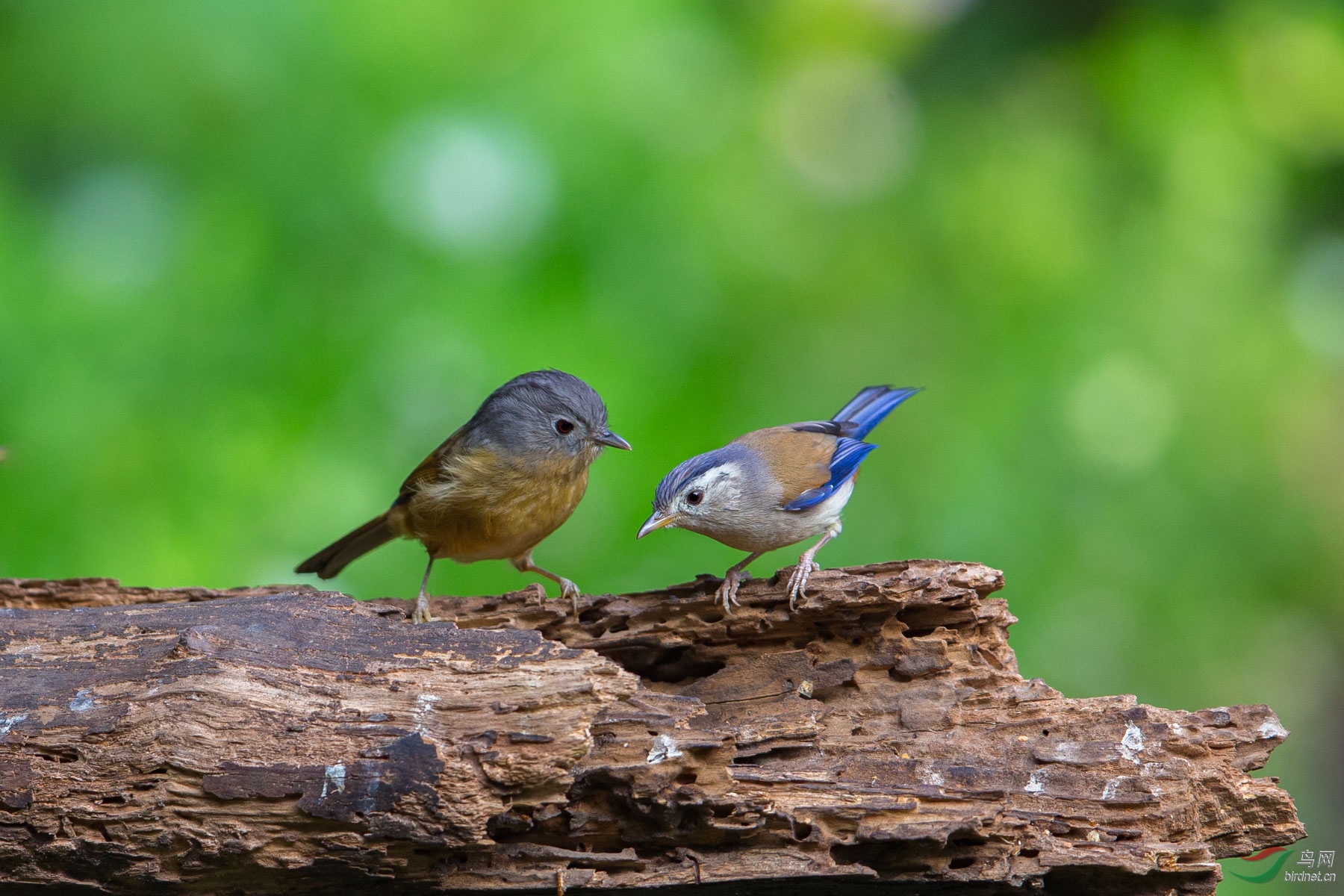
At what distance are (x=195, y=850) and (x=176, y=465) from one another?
312cm

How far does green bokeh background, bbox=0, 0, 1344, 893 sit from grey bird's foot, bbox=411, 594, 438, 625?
107 cm

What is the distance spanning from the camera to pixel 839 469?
503 cm

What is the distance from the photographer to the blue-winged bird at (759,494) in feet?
15.4

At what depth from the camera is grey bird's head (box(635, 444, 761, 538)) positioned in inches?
184

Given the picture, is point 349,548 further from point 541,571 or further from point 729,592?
point 729,592

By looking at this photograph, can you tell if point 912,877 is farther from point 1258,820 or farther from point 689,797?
point 1258,820

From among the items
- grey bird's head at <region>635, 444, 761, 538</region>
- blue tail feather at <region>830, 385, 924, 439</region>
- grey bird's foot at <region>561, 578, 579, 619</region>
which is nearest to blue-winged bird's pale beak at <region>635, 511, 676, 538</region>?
grey bird's head at <region>635, 444, 761, 538</region>

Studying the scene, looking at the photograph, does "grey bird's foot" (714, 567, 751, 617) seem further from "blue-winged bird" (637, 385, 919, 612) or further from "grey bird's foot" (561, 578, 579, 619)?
"grey bird's foot" (561, 578, 579, 619)

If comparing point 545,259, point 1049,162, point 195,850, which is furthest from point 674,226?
point 195,850

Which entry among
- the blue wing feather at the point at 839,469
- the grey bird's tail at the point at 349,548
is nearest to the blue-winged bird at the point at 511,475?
the grey bird's tail at the point at 349,548

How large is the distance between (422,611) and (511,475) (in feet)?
2.43

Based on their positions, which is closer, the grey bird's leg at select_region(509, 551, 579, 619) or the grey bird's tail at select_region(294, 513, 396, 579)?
the grey bird's leg at select_region(509, 551, 579, 619)

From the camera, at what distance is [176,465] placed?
5945mm

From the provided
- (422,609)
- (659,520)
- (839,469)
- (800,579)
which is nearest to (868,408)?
(839,469)
